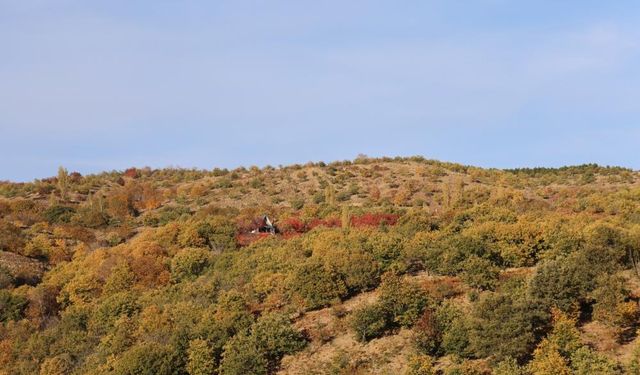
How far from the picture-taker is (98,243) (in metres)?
73.2

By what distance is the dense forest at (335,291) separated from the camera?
116ft

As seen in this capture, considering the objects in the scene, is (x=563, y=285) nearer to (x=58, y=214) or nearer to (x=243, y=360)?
(x=243, y=360)

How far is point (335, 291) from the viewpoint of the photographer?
44.9 m

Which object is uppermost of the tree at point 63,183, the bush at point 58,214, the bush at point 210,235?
the tree at point 63,183

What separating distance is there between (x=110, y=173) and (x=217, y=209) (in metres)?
38.4

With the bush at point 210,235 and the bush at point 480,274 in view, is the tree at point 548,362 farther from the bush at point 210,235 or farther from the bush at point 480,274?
the bush at point 210,235

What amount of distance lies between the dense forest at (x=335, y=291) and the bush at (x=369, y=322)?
3.2 inches

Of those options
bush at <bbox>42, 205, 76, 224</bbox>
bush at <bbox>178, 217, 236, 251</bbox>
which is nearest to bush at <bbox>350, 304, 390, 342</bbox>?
bush at <bbox>178, 217, 236, 251</bbox>

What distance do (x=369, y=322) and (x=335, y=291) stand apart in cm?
596

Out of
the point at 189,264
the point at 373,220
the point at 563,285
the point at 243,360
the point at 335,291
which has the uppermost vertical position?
the point at 373,220

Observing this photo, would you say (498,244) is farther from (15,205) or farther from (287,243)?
(15,205)

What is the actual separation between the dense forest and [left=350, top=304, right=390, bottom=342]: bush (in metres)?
0.08

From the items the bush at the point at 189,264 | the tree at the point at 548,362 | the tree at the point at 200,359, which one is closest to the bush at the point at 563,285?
the tree at the point at 548,362

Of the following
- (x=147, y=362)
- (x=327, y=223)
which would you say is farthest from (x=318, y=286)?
(x=327, y=223)
